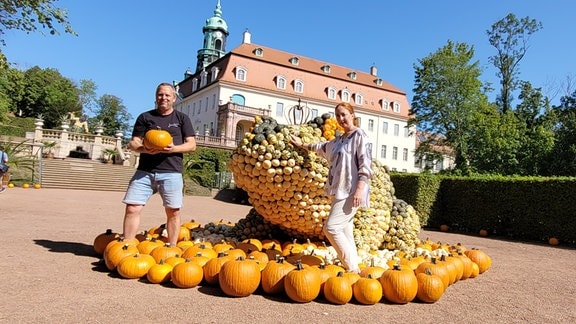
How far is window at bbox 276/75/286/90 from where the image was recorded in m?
44.4

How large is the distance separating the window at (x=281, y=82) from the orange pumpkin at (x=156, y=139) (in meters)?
41.1

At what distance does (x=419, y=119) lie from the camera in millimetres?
31609

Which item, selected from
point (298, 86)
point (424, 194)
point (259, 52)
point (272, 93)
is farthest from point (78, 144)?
point (424, 194)

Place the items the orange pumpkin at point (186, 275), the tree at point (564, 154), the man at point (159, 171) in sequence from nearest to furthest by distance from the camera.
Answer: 1. the orange pumpkin at point (186, 275)
2. the man at point (159, 171)
3. the tree at point (564, 154)

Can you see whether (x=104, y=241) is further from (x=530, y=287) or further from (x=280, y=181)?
(x=530, y=287)

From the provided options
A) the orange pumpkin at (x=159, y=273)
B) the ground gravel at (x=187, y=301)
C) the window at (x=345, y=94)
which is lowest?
the ground gravel at (x=187, y=301)

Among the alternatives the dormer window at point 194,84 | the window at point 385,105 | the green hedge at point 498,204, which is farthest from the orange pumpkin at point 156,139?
the window at point 385,105

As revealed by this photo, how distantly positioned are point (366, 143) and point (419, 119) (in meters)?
29.8

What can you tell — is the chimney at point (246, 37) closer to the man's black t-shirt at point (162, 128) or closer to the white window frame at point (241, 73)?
the white window frame at point (241, 73)

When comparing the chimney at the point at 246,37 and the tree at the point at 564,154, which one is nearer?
the tree at the point at 564,154

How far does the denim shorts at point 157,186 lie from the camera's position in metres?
Answer: 4.20

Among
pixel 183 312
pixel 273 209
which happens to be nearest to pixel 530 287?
pixel 273 209

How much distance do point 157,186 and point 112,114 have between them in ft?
228

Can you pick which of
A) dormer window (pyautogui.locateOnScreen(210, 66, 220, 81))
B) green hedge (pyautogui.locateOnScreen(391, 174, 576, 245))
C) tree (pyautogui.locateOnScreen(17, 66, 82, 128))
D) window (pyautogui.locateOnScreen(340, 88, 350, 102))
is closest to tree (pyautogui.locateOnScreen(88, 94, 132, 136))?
tree (pyautogui.locateOnScreen(17, 66, 82, 128))
